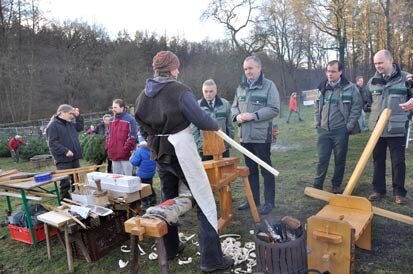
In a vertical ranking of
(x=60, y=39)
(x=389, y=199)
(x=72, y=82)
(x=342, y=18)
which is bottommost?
(x=389, y=199)

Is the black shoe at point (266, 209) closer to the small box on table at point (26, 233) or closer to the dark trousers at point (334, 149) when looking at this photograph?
the dark trousers at point (334, 149)

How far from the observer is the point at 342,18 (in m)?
19.7

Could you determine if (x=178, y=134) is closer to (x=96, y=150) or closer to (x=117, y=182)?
(x=117, y=182)

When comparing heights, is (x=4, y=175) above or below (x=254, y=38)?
below

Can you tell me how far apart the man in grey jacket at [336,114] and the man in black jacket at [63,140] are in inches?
137

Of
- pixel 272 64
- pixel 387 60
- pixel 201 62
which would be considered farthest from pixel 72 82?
pixel 387 60

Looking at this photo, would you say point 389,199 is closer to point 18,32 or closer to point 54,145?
point 54,145

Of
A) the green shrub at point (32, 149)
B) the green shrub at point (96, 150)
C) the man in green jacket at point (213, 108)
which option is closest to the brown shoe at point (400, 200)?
the man in green jacket at point (213, 108)

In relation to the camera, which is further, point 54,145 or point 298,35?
point 298,35

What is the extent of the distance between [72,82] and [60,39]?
379cm

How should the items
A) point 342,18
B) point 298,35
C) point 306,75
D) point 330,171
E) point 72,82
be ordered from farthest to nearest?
point 306,75 → point 298,35 → point 72,82 → point 342,18 → point 330,171

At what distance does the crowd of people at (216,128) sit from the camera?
2668 mm

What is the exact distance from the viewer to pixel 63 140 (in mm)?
4777

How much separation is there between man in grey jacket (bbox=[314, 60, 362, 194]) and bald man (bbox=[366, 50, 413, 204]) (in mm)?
225
